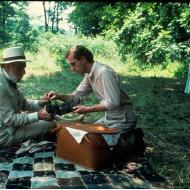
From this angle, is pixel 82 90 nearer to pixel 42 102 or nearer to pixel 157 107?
pixel 42 102

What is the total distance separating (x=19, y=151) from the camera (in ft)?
16.0

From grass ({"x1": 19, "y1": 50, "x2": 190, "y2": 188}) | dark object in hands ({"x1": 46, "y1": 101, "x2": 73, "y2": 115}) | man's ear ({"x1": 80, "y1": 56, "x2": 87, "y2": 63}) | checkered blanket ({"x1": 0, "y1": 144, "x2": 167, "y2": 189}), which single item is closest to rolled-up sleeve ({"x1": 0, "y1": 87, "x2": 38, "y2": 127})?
dark object in hands ({"x1": 46, "y1": 101, "x2": 73, "y2": 115})

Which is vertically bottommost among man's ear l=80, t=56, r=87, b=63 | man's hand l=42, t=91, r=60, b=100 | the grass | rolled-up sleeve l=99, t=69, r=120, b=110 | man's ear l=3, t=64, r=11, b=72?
the grass

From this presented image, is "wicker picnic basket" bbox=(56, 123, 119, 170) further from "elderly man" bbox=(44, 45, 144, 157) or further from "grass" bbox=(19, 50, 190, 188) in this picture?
"grass" bbox=(19, 50, 190, 188)

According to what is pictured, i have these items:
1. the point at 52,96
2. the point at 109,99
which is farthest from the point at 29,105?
the point at 109,99

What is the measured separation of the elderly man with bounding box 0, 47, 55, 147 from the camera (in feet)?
16.2

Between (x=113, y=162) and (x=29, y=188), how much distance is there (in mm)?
1170

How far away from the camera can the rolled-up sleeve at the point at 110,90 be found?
462cm

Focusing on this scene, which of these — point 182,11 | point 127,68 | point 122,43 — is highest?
point 182,11

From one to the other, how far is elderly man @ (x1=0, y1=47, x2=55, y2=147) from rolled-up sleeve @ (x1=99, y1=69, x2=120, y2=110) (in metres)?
0.78

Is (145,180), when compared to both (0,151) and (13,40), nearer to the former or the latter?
(0,151)

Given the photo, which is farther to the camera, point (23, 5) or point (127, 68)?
point (23, 5)

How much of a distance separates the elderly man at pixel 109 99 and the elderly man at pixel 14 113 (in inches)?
24.1

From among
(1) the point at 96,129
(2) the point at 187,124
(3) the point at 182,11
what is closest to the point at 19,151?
(1) the point at 96,129
